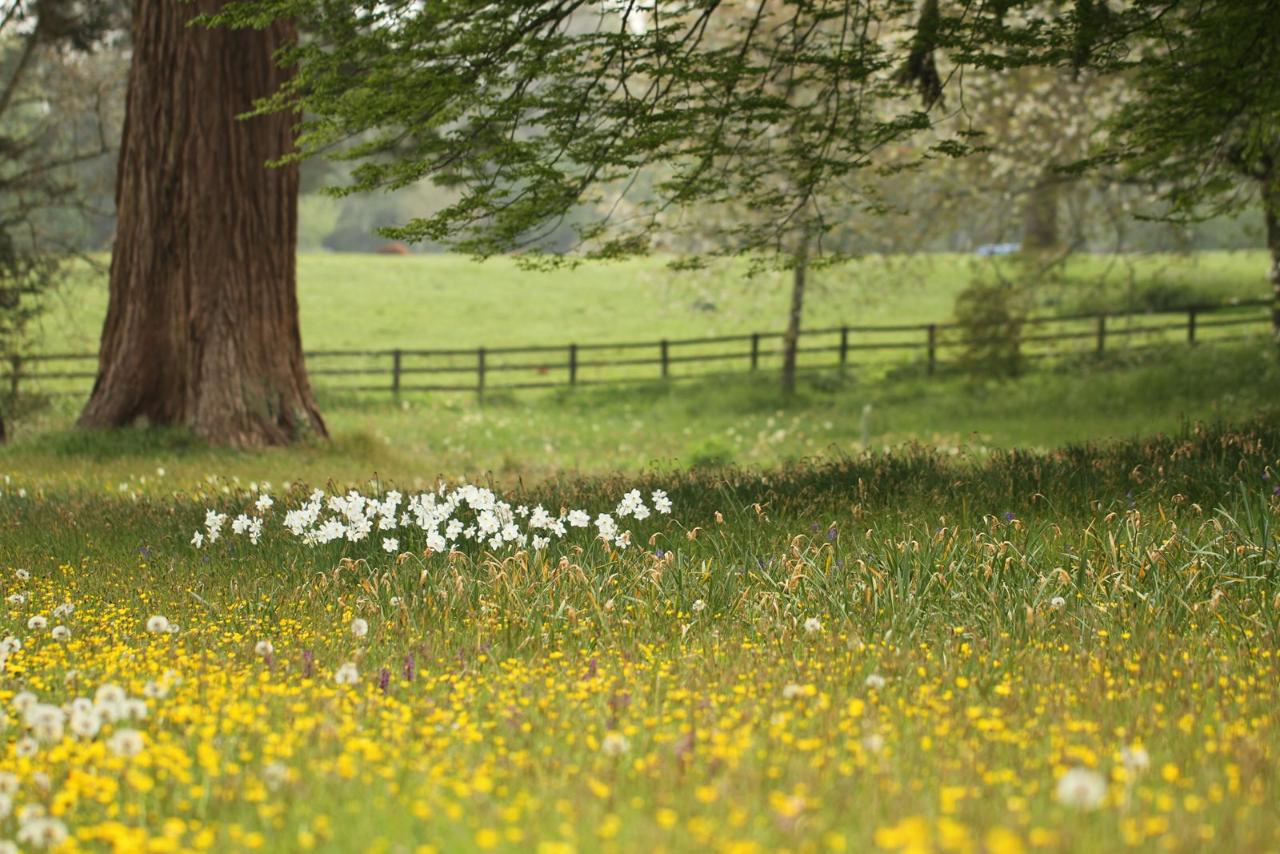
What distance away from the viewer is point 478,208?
25.8ft

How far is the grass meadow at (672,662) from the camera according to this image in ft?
10.4

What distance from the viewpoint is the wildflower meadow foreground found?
316 centimetres

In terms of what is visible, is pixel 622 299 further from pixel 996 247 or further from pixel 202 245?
pixel 202 245

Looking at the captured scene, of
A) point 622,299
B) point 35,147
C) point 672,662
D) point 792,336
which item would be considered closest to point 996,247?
point 622,299

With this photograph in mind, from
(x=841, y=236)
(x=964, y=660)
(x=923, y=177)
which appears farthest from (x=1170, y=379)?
(x=964, y=660)

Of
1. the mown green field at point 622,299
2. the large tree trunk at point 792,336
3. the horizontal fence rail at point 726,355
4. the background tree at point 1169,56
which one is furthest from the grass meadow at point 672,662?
the mown green field at point 622,299

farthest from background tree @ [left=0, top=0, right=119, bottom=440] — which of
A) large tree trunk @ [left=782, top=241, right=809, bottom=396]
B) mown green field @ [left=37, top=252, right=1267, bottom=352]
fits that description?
large tree trunk @ [left=782, top=241, right=809, bottom=396]

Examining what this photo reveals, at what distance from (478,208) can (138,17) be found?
24.4 feet

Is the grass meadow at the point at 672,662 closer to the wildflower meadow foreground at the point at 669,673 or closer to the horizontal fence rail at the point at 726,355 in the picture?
the wildflower meadow foreground at the point at 669,673

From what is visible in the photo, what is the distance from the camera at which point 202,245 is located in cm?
1269

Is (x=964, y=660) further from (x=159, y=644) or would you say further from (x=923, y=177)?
(x=923, y=177)

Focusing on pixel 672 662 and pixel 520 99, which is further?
pixel 520 99

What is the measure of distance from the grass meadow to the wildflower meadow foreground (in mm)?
20

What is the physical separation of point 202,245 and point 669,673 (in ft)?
32.3
